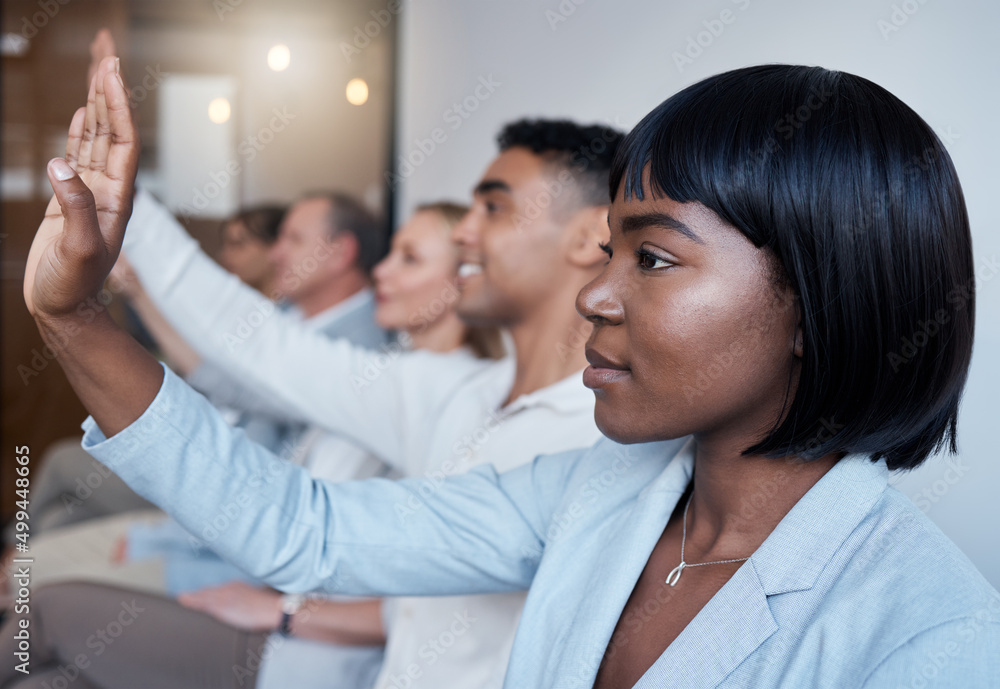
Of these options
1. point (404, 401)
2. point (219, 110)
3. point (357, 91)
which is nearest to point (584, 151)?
point (404, 401)

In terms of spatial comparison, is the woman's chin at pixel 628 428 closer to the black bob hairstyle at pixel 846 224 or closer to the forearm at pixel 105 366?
the black bob hairstyle at pixel 846 224

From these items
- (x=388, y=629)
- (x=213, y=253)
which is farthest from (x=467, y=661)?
(x=213, y=253)

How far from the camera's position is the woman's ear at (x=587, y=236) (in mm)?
1511

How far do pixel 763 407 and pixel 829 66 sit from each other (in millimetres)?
699

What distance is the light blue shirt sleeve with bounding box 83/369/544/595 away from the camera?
0.85 m

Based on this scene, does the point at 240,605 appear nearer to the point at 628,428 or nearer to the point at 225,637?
the point at 225,637

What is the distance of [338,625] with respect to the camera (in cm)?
160

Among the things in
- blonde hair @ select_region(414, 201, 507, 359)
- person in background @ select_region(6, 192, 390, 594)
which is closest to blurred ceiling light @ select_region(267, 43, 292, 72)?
person in background @ select_region(6, 192, 390, 594)

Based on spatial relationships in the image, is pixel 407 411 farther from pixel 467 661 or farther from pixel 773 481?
pixel 773 481

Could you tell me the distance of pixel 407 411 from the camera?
1734 millimetres

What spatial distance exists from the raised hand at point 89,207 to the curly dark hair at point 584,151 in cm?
93

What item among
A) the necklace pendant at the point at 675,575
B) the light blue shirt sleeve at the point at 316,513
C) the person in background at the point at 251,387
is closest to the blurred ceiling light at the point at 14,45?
the person in background at the point at 251,387

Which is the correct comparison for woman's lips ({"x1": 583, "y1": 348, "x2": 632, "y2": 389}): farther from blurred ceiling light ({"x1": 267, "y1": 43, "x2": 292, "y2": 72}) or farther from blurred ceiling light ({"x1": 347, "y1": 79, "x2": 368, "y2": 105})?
blurred ceiling light ({"x1": 267, "y1": 43, "x2": 292, "y2": 72})

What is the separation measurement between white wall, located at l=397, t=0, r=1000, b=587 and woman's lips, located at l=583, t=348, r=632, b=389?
2.00ft
